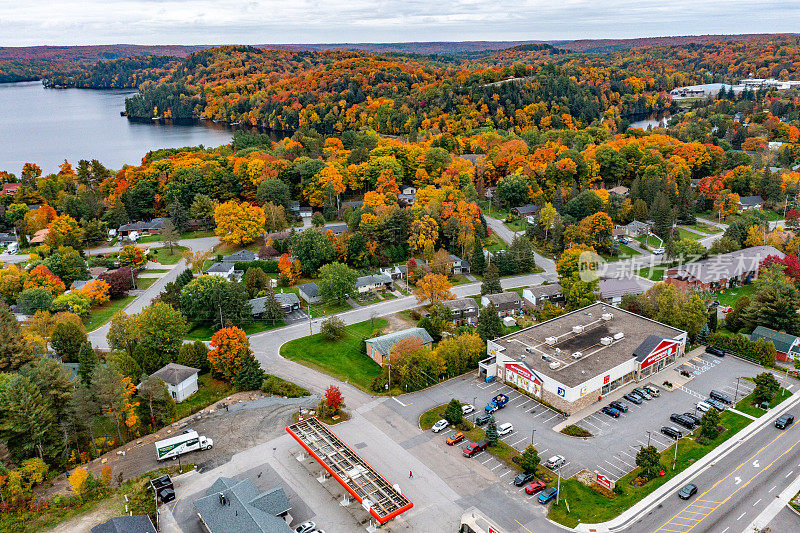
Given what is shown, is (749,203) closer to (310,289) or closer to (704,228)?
(704,228)

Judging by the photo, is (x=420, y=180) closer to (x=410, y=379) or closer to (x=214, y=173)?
(x=214, y=173)

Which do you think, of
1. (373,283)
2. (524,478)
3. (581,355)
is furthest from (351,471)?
(373,283)

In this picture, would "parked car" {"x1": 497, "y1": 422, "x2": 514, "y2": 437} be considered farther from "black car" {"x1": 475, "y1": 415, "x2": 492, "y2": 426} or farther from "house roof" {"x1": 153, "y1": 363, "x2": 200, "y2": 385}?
"house roof" {"x1": 153, "y1": 363, "x2": 200, "y2": 385}

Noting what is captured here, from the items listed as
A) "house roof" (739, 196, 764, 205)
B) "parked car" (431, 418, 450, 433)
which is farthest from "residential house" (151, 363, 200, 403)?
"house roof" (739, 196, 764, 205)

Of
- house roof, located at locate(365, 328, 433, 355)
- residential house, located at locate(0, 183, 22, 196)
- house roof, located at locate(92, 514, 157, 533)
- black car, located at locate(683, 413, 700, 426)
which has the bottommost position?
black car, located at locate(683, 413, 700, 426)

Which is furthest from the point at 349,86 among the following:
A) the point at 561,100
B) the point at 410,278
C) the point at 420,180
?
the point at 410,278
